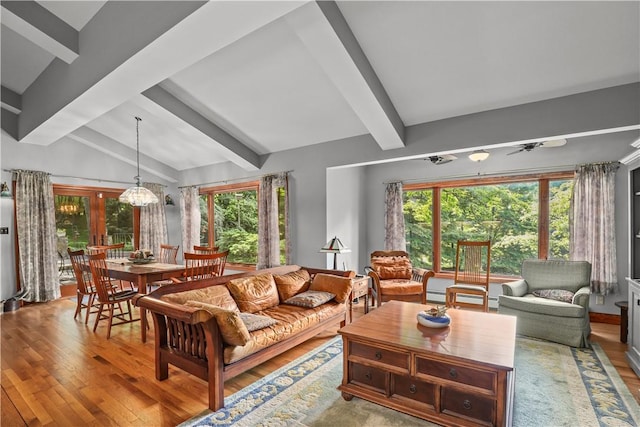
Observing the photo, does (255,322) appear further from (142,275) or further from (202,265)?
(142,275)

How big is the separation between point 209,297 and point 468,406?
2165 millimetres

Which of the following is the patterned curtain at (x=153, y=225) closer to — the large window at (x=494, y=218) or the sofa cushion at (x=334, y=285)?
the sofa cushion at (x=334, y=285)

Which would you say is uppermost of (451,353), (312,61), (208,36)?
(312,61)

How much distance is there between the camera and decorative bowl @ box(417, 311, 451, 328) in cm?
246

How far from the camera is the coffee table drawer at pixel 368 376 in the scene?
2215 millimetres

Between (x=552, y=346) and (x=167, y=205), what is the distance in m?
→ 7.28

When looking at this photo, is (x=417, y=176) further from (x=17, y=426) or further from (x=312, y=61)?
(x=17, y=426)

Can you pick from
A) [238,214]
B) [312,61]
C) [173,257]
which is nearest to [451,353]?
[312,61]

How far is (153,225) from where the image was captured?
22.5ft

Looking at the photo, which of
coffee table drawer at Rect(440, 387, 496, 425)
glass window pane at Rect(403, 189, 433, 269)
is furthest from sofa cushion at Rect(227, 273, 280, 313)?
glass window pane at Rect(403, 189, 433, 269)

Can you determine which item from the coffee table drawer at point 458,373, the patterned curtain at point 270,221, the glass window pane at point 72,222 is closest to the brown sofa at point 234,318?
the coffee table drawer at point 458,373

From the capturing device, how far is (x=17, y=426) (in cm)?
204

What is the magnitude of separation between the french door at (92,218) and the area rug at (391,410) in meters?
5.36

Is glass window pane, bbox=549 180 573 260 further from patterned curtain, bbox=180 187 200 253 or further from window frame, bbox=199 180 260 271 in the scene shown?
patterned curtain, bbox=180 187 200 253
